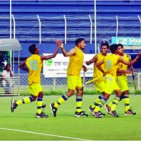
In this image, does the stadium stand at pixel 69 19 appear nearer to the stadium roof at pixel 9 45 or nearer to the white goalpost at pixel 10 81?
the stadium roof at pixel 9 45

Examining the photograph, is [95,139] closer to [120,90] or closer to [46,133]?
[46,133]

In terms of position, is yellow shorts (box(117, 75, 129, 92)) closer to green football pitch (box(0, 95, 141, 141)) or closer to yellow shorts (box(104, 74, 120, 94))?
green football pitch (box(0, 95, 141, 141))

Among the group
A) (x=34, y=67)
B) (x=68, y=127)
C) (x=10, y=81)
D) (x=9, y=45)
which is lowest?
(x=68, y=127)

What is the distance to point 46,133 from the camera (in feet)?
59.5

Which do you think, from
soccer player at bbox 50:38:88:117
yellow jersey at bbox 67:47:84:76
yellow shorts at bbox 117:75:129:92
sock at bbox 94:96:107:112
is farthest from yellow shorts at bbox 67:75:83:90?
yellow shorts at bbox 117:75:129:92

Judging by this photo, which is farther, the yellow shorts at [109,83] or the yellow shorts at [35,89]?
the yellow shorts at [109,83]

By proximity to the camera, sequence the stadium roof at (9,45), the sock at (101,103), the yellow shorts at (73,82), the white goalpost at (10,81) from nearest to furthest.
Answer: the yellow shorts at (73,82) → the sock at (101,103) → the white goalpost at (10,81) → the stadium roof at (9,45)

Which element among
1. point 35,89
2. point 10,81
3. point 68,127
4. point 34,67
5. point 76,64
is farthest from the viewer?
point 10,81

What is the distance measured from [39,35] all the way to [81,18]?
13.5 ft

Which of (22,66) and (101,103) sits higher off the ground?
(22,66)

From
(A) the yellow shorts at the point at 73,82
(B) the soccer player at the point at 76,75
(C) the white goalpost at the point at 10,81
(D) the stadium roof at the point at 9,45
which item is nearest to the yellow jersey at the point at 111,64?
(B) the soccer player at the point at 76,75

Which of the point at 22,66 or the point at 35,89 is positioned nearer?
the point at 35,89

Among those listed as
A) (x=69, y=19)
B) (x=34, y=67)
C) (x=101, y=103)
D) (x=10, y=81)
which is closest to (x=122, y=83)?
(x=101, y=103)

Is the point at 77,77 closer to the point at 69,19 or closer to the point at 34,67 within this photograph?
the point at 34,67
